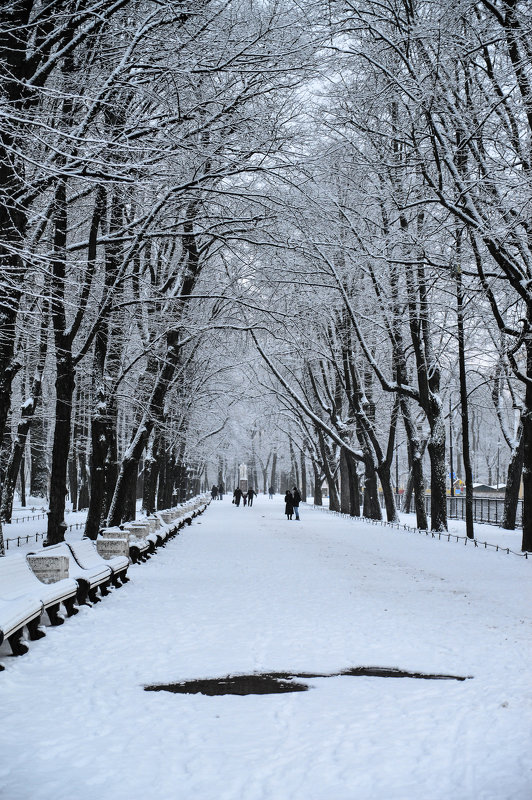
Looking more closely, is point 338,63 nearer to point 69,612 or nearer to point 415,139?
point 415,139

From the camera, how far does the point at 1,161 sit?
8.69 metres

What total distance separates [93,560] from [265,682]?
5.81 metres

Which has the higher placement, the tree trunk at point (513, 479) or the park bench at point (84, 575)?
the tree trunk at point (513, 479)

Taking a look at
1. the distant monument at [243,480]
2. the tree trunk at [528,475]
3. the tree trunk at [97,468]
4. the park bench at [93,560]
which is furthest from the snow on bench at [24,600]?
the distant monument at [243,480]

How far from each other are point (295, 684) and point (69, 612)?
4205 millimetres

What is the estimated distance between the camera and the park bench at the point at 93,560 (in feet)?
35.6

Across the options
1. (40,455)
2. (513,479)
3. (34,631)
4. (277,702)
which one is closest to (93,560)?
(34,631)

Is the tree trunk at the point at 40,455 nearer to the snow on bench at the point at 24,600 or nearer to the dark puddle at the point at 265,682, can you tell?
the snow on bench at the point at 24,600

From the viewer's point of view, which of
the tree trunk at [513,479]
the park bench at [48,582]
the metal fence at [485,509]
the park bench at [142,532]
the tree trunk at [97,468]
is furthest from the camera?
the metal fence at [485,509]

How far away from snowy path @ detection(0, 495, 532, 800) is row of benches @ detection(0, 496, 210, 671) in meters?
0.29

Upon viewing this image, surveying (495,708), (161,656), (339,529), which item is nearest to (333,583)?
(161,656)

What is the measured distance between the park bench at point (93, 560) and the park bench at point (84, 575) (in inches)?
3.4

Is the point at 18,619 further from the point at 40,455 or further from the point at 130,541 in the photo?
the point at 40,455

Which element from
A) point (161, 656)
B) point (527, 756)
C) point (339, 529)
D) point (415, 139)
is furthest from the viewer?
point (339, 529)
